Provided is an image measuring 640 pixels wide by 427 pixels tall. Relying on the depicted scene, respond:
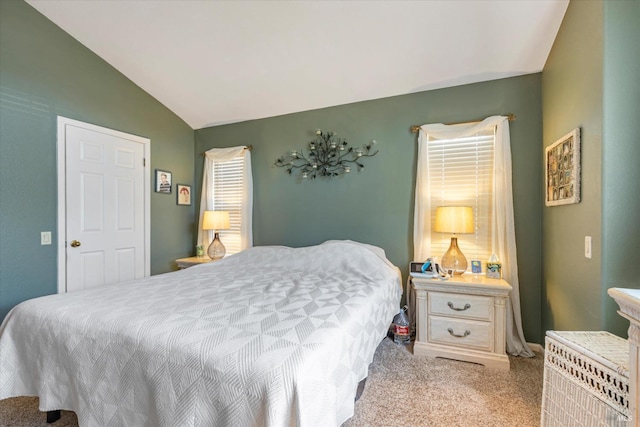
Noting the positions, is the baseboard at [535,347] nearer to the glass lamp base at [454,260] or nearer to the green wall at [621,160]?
the glass lamp base at [454,260]

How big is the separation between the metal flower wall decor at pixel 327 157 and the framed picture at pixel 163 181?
155cm

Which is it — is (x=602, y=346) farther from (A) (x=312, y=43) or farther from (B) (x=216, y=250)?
(B) (x=216, y=250)

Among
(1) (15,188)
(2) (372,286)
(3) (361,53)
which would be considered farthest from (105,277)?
(3) (361,53)

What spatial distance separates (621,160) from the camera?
1.55 metres

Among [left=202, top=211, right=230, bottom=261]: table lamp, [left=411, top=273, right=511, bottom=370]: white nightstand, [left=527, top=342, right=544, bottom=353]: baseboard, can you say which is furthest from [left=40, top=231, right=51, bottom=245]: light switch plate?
[left=527, top=342, right=544, bottom=353]: baseboard

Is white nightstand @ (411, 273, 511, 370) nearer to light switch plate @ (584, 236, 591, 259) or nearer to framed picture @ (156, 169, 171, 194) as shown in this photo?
light switch plate @ (584, 236, 591, 259)

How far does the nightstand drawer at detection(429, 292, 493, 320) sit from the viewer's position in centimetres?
229

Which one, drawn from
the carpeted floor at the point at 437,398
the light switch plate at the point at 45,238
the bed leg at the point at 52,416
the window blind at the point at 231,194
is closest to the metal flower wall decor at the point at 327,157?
the window blind at the point at 231,194

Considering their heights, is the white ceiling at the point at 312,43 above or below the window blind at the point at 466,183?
above

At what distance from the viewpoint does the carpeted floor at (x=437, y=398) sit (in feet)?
5.49

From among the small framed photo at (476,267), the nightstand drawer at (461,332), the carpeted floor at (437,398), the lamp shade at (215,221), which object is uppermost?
the lamp shade at (215,221)

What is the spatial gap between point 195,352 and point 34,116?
2.79m

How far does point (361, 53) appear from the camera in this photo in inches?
101

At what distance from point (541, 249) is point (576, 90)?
129cm
